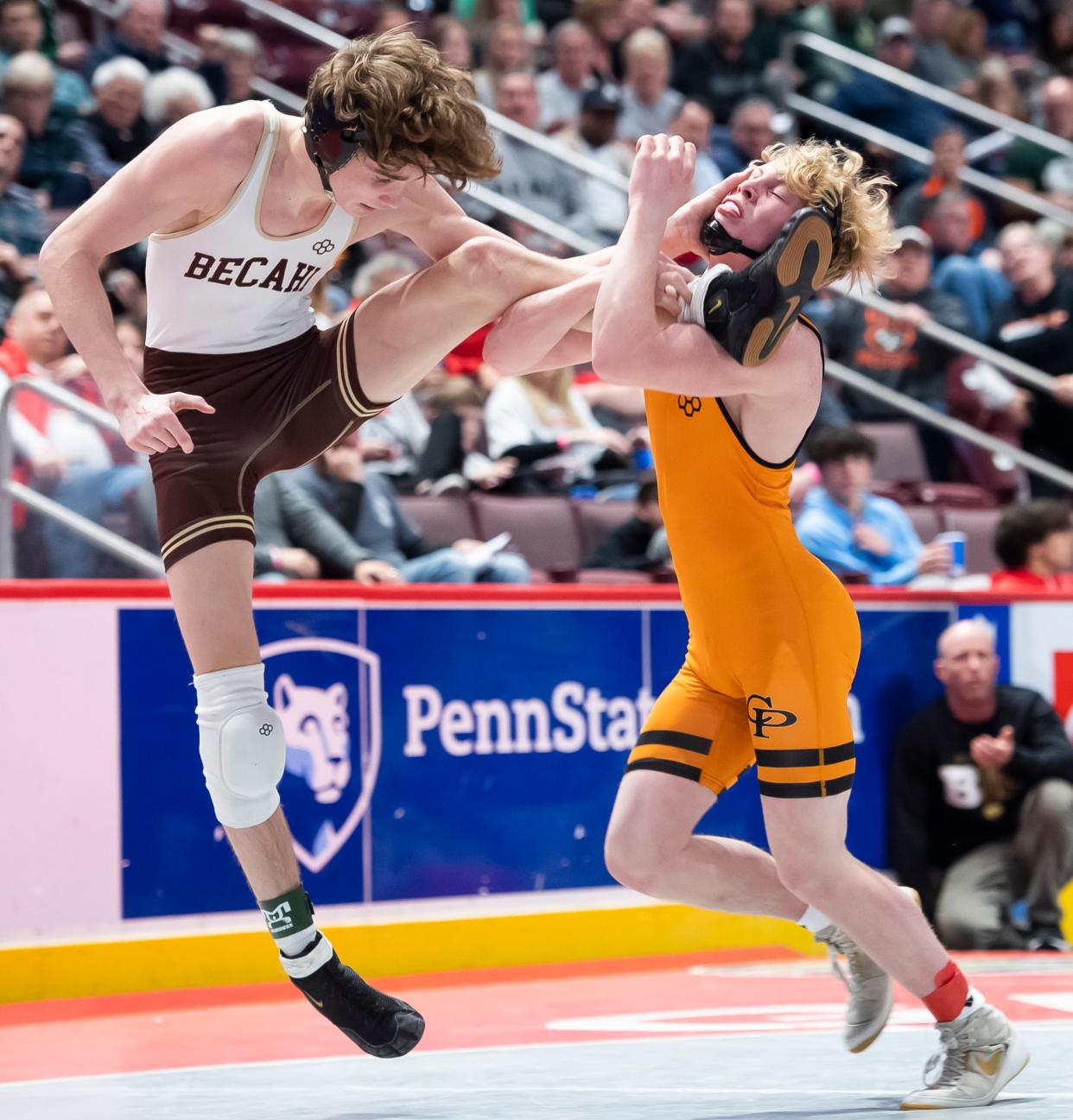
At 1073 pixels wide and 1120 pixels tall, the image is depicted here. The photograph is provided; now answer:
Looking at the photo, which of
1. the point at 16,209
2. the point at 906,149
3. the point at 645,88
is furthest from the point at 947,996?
the point at 906,149

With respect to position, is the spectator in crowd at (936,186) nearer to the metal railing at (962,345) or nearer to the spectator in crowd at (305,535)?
the metal railing at (962,345)

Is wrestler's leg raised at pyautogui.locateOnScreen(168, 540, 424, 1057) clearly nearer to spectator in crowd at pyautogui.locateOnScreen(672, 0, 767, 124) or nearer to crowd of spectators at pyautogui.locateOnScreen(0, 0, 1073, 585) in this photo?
crowd of spectators at pyautogui.locateOnScreen(0, 0, 1073, 585)

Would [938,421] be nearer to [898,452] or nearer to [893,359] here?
[898,452]

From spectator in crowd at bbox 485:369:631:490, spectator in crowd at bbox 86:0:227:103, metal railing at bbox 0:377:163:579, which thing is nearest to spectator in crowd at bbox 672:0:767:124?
spectator in crowd at bbox 86:0:227:103

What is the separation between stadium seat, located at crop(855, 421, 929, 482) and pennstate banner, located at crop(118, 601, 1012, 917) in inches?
115

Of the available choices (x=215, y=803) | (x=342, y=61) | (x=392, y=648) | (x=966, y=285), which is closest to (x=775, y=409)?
(x=342, y=61)

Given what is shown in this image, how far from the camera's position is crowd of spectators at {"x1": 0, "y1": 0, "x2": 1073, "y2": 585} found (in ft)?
21.7

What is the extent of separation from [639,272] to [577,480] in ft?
14.3

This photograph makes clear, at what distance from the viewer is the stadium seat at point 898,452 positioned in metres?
8.99

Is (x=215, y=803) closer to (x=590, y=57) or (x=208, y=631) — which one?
(x=208, y=631)

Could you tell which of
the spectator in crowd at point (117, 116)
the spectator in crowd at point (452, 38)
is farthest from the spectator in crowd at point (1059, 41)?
the spectator in crowd at point (117, 116)

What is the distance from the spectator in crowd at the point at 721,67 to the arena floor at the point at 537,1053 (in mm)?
6587

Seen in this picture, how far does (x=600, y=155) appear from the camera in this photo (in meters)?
9.87

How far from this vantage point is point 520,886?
19.7ft
